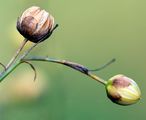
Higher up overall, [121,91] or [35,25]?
[35,25]

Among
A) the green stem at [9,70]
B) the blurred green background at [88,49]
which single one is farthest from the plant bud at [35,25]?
the blurred green background at [88,49]

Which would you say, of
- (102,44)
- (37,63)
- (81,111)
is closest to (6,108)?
(37,63)

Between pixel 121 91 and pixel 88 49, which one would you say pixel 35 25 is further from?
pixel 88 49

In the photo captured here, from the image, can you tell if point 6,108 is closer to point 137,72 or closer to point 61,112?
point 61,112

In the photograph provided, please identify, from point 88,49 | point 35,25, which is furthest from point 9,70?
point 88,49

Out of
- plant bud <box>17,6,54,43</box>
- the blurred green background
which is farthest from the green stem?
the blurred green background

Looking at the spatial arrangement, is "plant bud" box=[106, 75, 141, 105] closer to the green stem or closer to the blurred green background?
the green stem

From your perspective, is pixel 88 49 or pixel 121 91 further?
pixel 88 49

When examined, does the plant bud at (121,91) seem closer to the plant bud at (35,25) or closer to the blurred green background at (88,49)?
the plant bud at (35,25)
